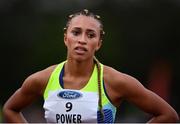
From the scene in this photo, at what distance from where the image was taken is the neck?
877 cm

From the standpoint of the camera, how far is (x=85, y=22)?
869 cm

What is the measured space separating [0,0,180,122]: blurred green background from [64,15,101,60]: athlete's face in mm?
18238

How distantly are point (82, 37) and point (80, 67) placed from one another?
0.31m

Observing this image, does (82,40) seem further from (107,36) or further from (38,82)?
(107,36)

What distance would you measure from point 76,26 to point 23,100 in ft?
3.02

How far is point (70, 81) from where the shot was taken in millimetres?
8789

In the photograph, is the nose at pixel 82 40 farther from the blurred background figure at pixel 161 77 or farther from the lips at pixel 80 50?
the blurred background figure at pixel 161 77

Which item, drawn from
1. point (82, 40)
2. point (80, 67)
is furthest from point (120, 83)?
point (82, 40)

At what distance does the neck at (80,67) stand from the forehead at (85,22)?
31 centimetres

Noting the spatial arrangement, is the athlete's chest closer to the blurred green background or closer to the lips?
the lips

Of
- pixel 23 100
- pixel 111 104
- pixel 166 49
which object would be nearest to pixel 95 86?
pixel 111 104

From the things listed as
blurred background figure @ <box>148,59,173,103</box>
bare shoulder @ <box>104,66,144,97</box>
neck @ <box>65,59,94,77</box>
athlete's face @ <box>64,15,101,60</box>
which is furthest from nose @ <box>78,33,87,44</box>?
blurred background figure @ <box>148,59,173,103</box>

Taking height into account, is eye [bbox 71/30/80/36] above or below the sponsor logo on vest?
above

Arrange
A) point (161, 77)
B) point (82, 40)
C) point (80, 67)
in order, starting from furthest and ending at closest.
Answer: point (161, 77) < point (80, 67) < point (82, 40)
